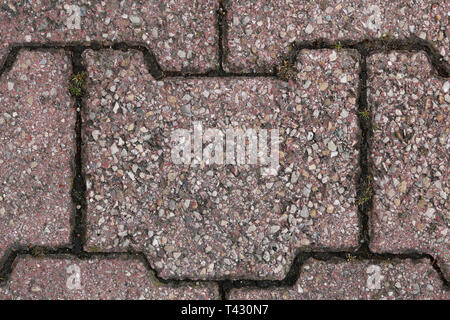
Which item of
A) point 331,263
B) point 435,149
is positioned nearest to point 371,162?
point 435,149

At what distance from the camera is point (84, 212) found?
5.66ft

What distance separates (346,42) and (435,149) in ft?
1.80

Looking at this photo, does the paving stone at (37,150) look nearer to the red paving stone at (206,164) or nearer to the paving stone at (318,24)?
the red paving stone at (206,164)

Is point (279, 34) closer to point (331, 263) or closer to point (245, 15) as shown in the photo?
point (245, 15)

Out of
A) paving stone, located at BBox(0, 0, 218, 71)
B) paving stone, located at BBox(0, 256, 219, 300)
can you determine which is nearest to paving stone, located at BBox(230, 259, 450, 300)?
paving stone, located at BBox(0, 256, 219, 300)

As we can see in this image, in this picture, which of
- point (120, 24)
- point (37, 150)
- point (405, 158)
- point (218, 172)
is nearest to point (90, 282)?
point (37, 150)

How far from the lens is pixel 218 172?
1.73 m

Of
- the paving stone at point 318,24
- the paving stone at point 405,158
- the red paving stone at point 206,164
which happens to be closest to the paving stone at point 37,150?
the red paving stone at point 206,164

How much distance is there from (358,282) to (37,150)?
1365 millimetres

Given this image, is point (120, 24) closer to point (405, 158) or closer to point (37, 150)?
point (37, 150)

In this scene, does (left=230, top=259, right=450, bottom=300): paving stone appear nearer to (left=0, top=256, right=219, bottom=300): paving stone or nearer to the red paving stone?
the red paving stone
